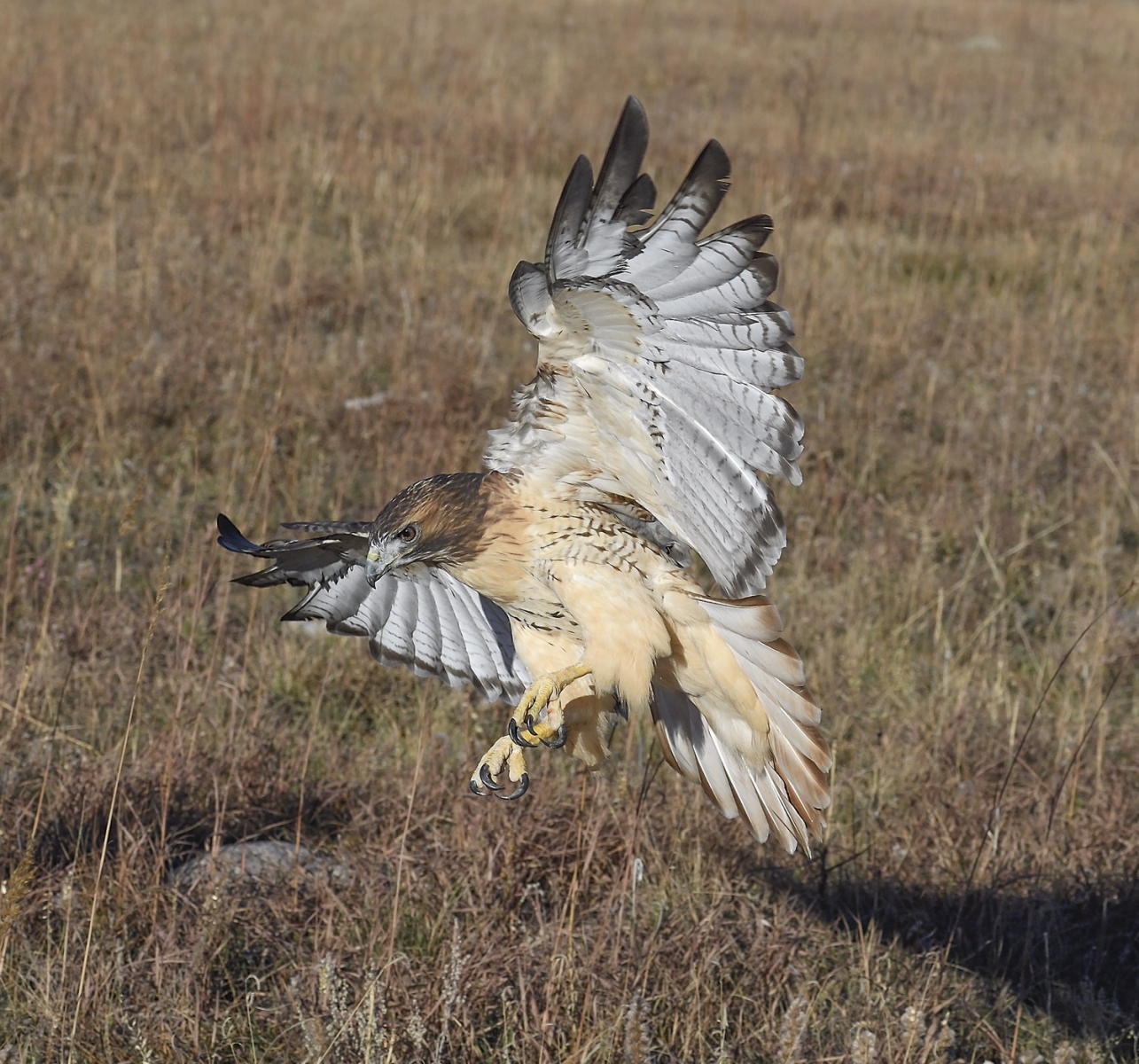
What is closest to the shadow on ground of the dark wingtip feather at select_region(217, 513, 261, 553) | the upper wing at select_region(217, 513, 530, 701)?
the upper wing at select_region(217, 513, 530, 701)

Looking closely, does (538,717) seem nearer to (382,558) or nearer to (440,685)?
(382,558)

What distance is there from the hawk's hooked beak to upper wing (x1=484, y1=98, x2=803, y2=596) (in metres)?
0.31

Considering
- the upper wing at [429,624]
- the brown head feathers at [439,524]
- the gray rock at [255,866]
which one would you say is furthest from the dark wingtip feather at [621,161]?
the gray rock at [255,866]

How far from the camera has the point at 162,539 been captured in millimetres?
4734

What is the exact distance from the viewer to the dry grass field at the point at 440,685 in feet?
9.49

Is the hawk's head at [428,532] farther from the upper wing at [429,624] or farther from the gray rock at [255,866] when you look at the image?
the gray rock at [255,866]

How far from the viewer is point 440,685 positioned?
13.5ft

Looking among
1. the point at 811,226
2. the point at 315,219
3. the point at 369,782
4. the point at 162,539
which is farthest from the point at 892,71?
the point at 369,782

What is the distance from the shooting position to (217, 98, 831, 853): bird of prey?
233cm

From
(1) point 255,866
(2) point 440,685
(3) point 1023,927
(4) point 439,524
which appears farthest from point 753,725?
(2) point 440,685

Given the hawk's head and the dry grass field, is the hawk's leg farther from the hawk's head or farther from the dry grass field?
the dry grass field

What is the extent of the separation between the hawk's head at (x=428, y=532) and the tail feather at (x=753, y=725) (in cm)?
50

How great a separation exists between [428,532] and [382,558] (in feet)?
0.35

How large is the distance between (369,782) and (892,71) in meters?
13.1
